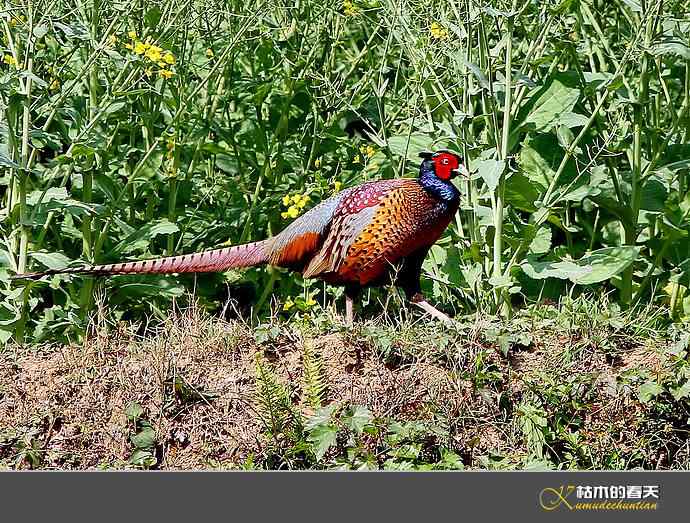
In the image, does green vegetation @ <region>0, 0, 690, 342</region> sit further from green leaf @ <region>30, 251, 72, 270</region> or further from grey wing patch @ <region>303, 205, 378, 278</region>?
grey wing patch @ <region>303, 205, 378, 278</region>

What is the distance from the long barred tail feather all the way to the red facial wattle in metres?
0.99

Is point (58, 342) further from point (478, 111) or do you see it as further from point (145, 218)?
point (478, 111)

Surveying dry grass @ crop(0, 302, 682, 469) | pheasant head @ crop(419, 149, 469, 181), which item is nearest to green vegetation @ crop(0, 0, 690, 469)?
dry grass @ crop(0, 302, 682, 469)

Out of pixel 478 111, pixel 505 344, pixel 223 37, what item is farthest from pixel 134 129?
pixel 505 344

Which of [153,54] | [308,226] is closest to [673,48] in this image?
[308,226]

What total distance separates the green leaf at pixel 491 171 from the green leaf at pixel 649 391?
3.81ft

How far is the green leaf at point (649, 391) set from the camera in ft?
14.6

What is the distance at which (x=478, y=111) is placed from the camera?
6340mm

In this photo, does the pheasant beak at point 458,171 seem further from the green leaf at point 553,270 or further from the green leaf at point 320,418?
the green leaf at point 320,418

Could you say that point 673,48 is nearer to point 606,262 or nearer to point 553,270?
point 606,262

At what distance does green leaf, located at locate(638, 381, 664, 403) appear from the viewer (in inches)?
175

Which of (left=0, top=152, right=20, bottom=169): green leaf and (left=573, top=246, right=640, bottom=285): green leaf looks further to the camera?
(left=573, top=246, right=640, bottom=285): green leaf

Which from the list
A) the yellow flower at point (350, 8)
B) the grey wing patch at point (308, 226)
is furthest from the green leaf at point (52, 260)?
the yellow flower at point (350, 8)

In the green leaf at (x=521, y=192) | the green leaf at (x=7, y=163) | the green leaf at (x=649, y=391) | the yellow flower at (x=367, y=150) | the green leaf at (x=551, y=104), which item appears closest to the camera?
the green leaf at (x=649, y=391)
